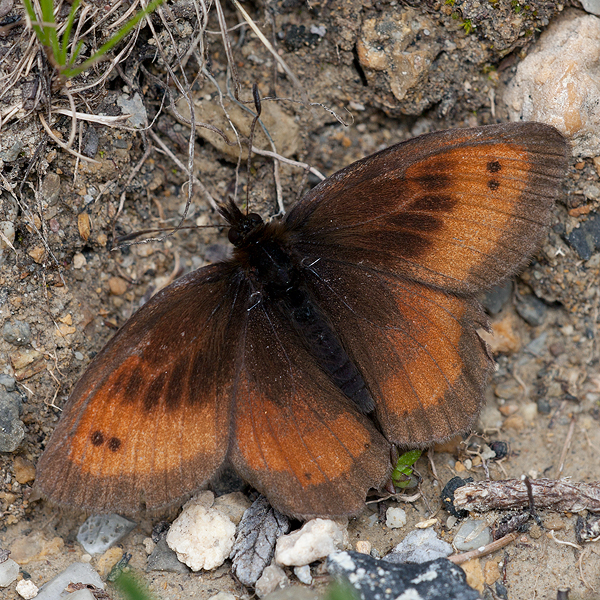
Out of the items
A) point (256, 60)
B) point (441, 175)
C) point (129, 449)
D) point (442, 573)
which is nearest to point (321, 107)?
point (256, 60)

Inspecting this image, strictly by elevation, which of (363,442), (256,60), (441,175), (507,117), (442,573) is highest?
(256,60)

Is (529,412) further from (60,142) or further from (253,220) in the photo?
(60,142)

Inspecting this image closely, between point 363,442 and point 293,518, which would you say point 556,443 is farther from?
point 293,518

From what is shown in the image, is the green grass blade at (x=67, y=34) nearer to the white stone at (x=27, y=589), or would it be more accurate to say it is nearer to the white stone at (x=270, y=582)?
the white stone at (x=27, y=589)

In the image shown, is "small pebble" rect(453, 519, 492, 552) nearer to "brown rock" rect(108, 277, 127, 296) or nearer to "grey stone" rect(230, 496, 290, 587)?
"grey stone" rect(230, 496, 290, 587)

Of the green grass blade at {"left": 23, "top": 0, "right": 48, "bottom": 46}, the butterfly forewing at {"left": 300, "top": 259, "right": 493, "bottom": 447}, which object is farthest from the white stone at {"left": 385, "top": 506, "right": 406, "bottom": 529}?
the green grass blade at {"left": 23, "top": 0, "right": 48, "bottom": 46}

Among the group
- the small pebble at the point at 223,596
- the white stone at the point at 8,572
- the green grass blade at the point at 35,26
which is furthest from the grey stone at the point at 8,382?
the green grass blade at the point at 35,26
